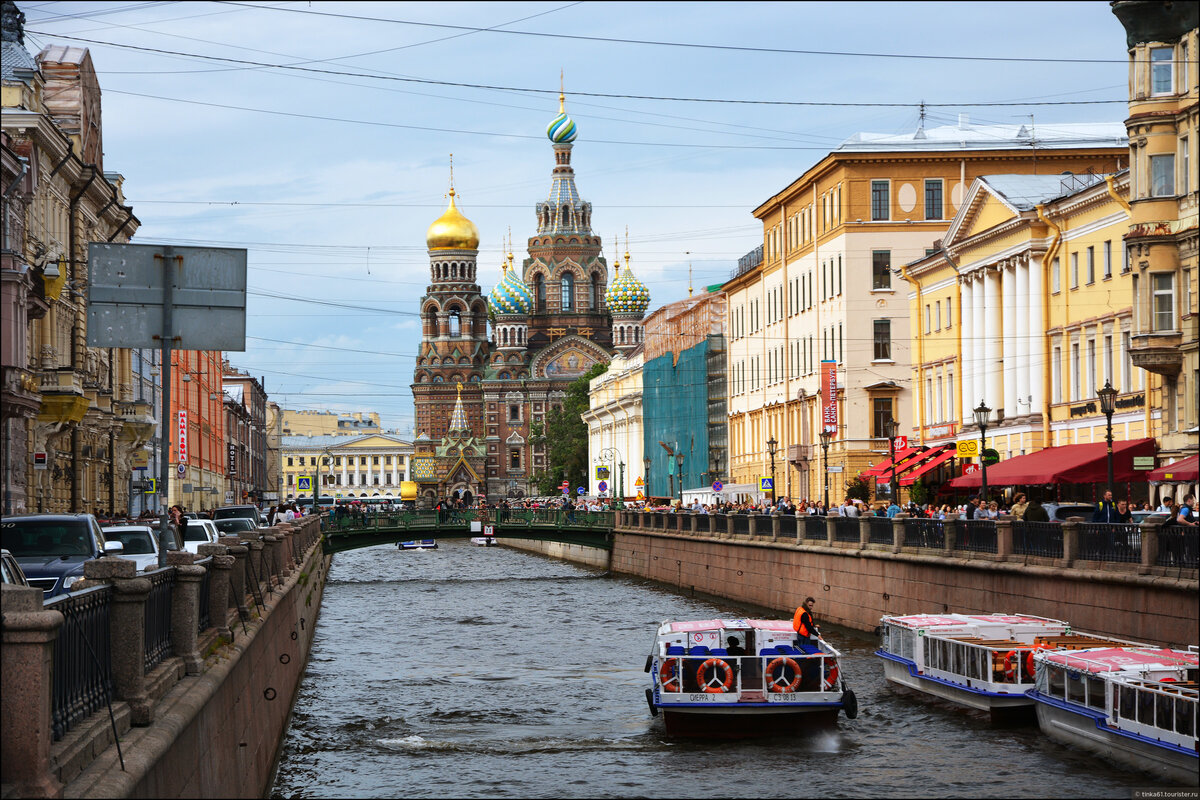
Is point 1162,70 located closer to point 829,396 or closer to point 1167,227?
point 1167,227

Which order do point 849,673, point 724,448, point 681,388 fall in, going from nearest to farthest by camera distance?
point 849,673 → point 724,448 → point 681,388

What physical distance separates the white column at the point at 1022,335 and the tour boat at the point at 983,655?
23.8m

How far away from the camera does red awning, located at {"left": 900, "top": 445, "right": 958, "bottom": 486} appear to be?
188ft

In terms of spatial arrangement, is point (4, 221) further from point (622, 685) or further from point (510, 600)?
point (510, 600)

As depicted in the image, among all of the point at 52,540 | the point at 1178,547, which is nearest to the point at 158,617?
the point at 52,540

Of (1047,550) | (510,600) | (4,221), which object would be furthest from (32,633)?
(510,600)

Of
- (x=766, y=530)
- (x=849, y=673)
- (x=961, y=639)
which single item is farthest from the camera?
(x=766, y=530)

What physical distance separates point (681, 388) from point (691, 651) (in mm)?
84400

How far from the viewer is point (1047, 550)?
1198 inches

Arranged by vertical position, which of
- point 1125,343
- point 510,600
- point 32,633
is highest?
point 1125,343

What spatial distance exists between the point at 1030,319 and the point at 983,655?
27619mm

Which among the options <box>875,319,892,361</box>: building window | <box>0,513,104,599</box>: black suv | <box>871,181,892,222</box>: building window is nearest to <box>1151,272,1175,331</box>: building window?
<box>0,513,104,599</box>: black suv

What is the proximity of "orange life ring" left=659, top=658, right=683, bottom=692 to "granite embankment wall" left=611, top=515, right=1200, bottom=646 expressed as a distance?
22.0 ft

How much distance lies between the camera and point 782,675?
26.2 meters
